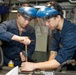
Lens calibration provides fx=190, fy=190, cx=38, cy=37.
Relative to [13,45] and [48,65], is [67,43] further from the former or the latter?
[13,45]

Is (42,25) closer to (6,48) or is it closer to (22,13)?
(22,13)

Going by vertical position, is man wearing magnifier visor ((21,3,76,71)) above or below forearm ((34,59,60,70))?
above

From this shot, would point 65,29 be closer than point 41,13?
No

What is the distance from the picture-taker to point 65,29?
69.1 inches

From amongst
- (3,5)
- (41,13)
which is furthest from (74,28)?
(3,5)

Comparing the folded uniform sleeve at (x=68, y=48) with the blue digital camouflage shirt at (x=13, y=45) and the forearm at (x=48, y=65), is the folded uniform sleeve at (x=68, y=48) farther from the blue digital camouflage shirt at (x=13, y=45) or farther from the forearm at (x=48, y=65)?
the blue digital camouflage shirt at (x=13, y=45)

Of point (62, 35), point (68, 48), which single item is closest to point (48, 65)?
point (68, 48)

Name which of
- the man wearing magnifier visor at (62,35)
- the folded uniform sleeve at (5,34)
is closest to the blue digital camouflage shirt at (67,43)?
the man wearing magnifier visor at (62,35)

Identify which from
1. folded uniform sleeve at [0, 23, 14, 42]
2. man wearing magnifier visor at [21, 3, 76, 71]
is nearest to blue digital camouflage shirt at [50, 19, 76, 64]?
man wearing magnifier visor at [21, 3, 76, 71]

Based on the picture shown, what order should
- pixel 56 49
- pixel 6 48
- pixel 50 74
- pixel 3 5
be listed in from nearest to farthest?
pixel 50 74 < pixel 56 49 < pixel 6 48 < pixel 3 5

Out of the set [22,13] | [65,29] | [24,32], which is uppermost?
[22,13]

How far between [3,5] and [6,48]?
1.19 meters

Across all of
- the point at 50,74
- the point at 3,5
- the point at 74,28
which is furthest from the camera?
the point at 3,5

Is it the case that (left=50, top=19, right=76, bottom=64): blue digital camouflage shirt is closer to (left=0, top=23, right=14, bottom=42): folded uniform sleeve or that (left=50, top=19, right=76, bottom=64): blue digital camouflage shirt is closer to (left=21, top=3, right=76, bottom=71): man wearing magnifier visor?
(left=21, top=3, right=76, bottom=71): man wearing magnifier visor
